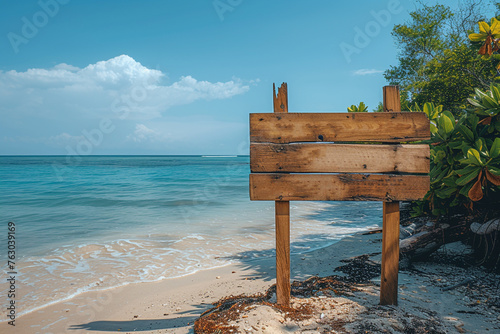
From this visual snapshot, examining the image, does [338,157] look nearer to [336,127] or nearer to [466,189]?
[336,127]

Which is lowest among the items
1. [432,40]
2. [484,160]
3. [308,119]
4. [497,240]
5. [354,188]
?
[497,240]

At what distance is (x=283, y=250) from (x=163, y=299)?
259 cm

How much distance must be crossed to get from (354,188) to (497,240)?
10.7 ft

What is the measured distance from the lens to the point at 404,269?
5086 millimetres

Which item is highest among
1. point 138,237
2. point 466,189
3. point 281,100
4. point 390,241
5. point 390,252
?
point 281,100

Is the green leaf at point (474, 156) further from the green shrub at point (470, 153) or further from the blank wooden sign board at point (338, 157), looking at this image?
the blank wooden sign board at point (338, 157)

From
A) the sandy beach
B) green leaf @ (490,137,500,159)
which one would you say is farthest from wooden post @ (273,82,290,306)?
green leaf @ (490,137,500,159)

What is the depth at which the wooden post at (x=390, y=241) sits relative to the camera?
11.0ft

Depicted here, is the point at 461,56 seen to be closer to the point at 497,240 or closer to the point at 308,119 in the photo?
the point at 497,240

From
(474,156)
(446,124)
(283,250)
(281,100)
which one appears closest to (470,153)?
(474,156)

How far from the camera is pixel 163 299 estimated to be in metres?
4.95

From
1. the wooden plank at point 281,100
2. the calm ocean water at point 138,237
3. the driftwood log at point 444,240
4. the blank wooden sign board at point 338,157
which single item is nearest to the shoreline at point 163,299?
the calm ocean water at point 138,237

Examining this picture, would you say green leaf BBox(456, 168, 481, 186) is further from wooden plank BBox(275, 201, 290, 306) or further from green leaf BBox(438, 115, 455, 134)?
wooden plank BBox(275, 201, 290, 306)

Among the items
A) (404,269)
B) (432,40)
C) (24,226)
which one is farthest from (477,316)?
(432,40)
